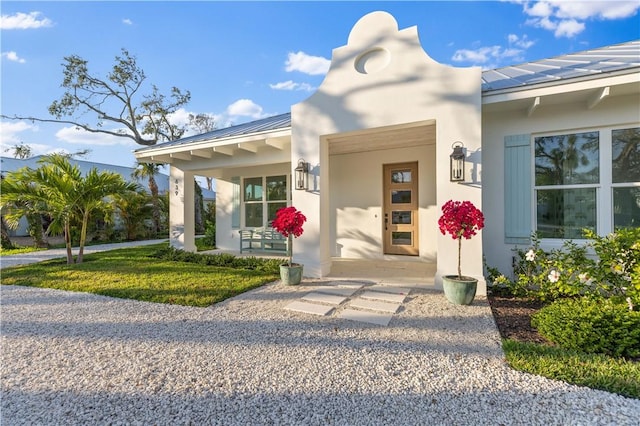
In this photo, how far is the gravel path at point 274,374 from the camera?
196 cm

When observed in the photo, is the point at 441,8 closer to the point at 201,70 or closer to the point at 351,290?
the point at 351,290

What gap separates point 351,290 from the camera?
4859 mm

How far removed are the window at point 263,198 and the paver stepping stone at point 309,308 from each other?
16.2ft

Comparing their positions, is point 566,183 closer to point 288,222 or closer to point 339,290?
point 339,290

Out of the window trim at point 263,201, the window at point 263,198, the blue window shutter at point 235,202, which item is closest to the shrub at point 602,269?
the window trim at point 263,201

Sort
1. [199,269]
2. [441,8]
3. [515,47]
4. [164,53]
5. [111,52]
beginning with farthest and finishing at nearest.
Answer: [111,52] → [164,53] → [515,47] → [199,269] → [441,8]

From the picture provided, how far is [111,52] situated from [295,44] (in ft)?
48.0

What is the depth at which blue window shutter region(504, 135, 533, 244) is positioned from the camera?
4836 mm

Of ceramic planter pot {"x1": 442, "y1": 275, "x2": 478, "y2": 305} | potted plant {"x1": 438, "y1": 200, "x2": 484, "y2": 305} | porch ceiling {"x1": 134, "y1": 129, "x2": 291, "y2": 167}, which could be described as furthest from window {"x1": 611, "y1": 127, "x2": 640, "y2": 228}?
porch ceiling {"x1": 134, "y1": 129, "x2": 291, "y2": 167}

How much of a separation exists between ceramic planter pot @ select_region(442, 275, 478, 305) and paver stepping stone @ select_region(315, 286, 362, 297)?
1504mm

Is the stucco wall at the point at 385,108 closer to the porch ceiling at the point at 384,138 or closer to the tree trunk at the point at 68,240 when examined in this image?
the porch ceiling at the point at 384,138

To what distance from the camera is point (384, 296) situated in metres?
4.48

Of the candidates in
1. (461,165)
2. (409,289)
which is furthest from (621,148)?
(409,289)

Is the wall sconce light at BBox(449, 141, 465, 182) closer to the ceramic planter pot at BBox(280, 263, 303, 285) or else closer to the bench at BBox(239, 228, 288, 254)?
the ceramic planter pot at BBox(280, 263, 303, 285)
